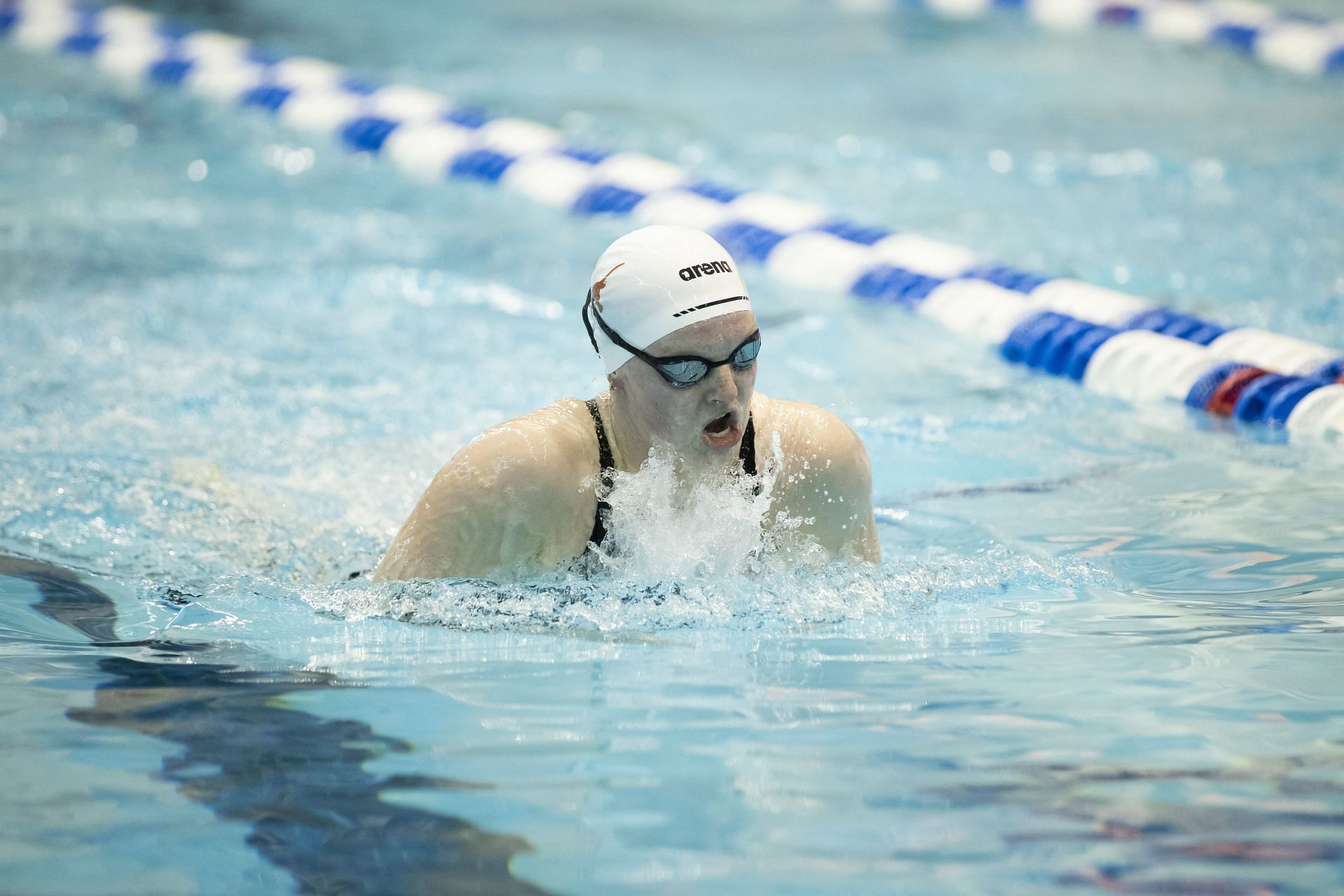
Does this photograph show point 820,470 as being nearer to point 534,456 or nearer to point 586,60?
point 534,456

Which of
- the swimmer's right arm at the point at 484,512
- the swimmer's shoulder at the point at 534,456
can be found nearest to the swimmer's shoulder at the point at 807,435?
the swimmer's shoulder at the point at 534,456

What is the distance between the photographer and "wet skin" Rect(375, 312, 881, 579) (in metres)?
2.86

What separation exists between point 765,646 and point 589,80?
8430 millimetres

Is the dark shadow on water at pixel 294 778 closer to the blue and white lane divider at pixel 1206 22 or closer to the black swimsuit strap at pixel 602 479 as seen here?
the black swimsuit strap at pixel 602 479

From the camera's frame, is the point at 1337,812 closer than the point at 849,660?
Yes

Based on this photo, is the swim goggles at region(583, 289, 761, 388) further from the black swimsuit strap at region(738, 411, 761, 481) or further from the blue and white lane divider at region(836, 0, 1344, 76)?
the blue and white lane divider at region(836, 0, 1344, 76)

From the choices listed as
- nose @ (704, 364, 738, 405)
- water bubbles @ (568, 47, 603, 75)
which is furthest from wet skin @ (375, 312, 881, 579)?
water bubbles @ (568, 47, 603, 75)

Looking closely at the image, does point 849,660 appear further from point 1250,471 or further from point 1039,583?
point 1250,471

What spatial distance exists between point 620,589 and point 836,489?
496 millimetres

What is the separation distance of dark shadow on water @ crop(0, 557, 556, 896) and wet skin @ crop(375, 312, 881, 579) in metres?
0.37

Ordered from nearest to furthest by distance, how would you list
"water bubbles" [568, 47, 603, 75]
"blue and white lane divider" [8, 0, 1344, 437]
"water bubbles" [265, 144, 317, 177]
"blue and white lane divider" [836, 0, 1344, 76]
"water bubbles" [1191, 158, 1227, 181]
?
"blue and white lane divider" [8, 0, 1344, 437] → "water bubbles" [1191, 158, 1227, 181] → "water bubbles" [265, 144, 317, 177] → "blue and white lane divider" [836, 0, 1344, 76] → "water bubbles" [568, 47, 603, 75]

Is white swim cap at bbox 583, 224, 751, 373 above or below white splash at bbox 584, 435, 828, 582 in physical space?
above

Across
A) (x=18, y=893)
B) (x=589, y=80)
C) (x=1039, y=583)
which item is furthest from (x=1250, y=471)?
(x=589, y=80)

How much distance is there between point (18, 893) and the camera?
2012 millimetres
